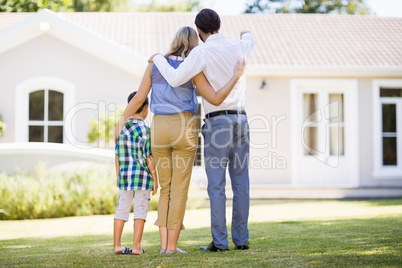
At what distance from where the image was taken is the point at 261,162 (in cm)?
1202

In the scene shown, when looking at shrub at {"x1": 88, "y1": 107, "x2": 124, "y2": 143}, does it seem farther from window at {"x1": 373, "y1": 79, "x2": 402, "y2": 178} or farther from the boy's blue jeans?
the boy's blue jeans

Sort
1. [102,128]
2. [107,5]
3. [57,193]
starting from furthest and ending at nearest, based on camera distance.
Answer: [107,5]
[102,128]
[57,193]

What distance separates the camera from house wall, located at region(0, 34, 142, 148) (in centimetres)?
1156

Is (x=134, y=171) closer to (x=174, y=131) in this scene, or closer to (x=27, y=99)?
(x=174, y=131)

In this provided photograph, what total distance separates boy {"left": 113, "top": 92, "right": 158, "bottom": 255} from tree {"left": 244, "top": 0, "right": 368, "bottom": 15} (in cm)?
2602

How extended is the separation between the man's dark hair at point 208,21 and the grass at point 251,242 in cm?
192

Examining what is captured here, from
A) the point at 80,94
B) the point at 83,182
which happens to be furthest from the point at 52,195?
the point at 80,94

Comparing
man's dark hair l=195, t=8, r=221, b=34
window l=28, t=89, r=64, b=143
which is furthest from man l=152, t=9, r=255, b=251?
window l=28, t=89, r=64, b=143

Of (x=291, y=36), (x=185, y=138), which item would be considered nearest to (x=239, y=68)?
(x=185, y=138)

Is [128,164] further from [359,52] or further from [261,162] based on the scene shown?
[359,52]

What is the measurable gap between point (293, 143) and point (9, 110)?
6.47m

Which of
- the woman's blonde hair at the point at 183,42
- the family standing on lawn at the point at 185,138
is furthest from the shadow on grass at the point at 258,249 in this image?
the woman's blonde hair at the point at 183,42

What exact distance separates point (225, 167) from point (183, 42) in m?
1.13

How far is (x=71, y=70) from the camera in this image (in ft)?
38.2
